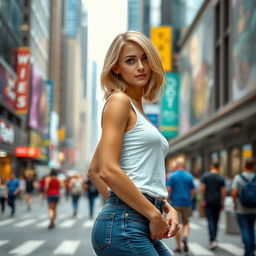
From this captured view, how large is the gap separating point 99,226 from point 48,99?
7242cm

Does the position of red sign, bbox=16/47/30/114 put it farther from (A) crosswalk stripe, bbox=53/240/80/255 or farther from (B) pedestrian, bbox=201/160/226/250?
(B) pedestrian, bbox=201/160/226/250

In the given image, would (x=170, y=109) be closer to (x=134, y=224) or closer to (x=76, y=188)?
(x=76, y=188)

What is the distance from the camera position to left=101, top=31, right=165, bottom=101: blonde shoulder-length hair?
9.13 feet

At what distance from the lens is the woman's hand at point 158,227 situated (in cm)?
254

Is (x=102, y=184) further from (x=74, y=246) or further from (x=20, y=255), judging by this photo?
(x=74, y=246)

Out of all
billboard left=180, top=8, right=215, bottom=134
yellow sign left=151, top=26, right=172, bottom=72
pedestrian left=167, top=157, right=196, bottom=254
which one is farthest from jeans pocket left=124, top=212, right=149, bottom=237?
billboard left=180, top=8, right=215, bottom=134

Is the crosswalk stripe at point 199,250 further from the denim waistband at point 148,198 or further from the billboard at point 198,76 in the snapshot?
the billboard at point 198,76

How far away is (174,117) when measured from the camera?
3406cm

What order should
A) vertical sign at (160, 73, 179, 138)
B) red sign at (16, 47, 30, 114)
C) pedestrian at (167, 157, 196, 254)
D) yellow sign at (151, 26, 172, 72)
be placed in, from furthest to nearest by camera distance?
red sign at (16, 47, 30, 114) < yellow sign at (151, 26, 172, 72) < vertical sign at (160, 73, 179, 138) < pedestrian at (167, 157, 196, 254)

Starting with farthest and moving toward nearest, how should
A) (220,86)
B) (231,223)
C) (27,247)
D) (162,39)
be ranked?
1. (162,39)
2. (220,86)
3. (231,223)
4. (27,247)

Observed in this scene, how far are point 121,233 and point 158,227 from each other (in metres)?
0.17

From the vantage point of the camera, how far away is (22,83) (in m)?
44.2

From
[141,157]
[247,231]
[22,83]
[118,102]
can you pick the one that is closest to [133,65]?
[118,102]

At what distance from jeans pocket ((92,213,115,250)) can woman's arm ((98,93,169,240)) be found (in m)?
0.15
